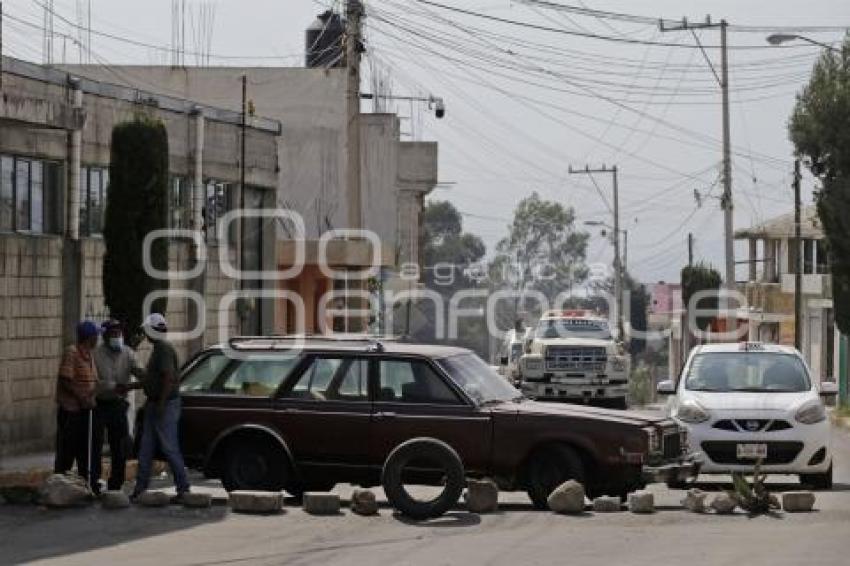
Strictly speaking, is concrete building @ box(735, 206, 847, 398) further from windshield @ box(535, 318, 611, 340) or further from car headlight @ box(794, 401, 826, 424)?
car headlight @ box(794, 401, 826, 424)

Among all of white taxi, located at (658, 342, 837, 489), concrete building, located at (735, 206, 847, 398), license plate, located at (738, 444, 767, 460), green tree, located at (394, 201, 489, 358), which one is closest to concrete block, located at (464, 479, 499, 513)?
white taxi, located at (658, 342, 837, 489)

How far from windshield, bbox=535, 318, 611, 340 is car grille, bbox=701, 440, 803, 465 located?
19159 millimetres

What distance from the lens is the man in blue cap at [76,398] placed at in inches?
706

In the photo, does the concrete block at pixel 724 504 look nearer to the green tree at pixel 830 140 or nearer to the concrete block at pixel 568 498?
the concrete block at pixel 568 498

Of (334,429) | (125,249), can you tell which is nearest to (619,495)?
(334,429)

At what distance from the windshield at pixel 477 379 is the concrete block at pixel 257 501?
2.24 m

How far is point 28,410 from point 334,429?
9.60m

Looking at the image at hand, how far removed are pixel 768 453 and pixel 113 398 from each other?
708 centimetres

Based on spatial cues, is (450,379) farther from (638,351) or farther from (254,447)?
(638,351)

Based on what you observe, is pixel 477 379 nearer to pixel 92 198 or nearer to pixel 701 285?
pixel 92 198

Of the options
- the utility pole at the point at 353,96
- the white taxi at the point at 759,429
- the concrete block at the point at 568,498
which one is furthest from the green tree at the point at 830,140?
the concrete block at the point at 568,498

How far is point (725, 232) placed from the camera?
5872 centimetres

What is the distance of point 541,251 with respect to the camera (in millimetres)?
161500

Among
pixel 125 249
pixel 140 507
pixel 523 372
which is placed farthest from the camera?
pixel 523 372
